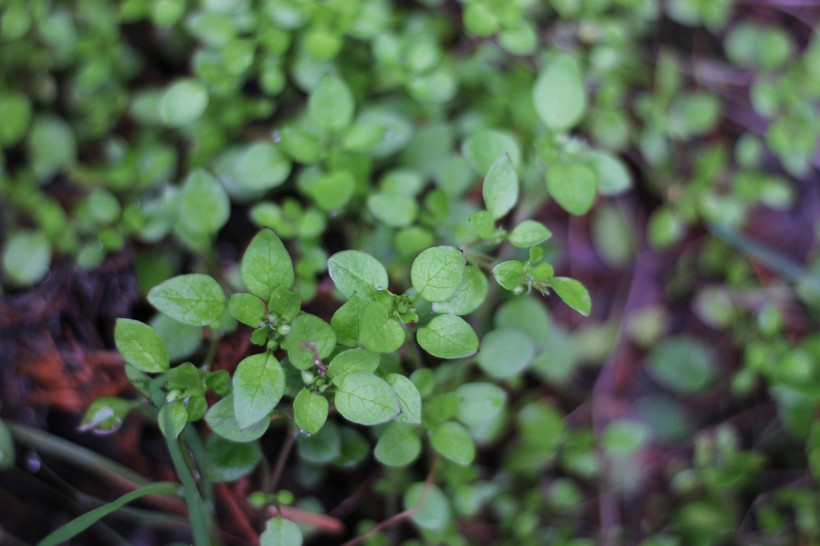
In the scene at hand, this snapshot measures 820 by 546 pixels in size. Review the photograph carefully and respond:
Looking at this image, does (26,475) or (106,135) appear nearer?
(26,475)

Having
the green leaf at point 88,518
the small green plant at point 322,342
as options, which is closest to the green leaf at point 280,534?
the small green plant at point 322,342

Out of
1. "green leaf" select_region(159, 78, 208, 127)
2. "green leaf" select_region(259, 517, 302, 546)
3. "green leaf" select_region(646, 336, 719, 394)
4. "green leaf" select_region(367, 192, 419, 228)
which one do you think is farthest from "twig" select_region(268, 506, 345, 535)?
"green leaf" select_region(646, 336, 719, 394)

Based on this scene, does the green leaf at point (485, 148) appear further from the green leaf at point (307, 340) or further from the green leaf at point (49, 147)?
the green leaf at point (49, 147)

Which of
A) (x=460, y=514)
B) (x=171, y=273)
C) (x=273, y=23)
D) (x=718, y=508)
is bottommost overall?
(x=718, y=508)

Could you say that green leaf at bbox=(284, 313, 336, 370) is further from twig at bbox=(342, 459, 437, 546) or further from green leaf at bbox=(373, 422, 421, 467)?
twig at bbox=(342, 459, 437, 546)

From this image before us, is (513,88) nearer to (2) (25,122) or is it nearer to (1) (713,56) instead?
(1) (713,56)

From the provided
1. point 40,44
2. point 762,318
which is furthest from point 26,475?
point 762,318
